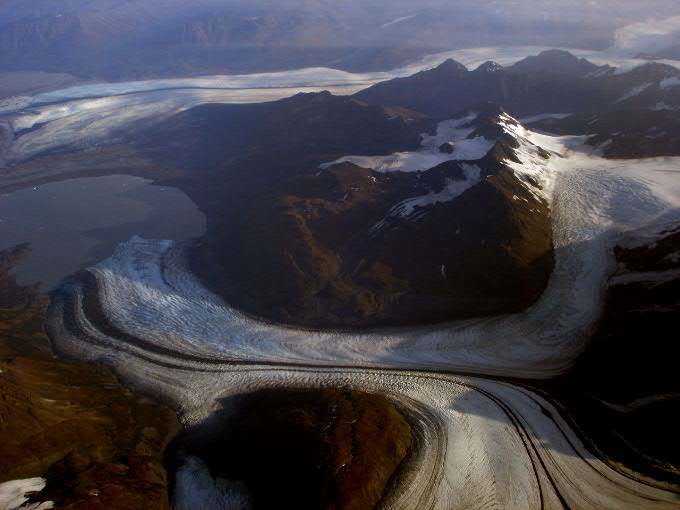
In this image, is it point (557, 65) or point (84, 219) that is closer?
point (84, 219)

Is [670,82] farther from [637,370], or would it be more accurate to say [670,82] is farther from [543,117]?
[637,370]

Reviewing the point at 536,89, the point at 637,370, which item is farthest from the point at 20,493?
the point at 536,89

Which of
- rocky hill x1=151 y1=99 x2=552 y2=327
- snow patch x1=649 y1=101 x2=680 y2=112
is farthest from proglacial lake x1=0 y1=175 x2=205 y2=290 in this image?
snow patch x1=649 y1=101 x2=680 y2=112

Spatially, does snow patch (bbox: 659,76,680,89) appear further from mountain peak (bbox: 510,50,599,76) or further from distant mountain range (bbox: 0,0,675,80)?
distant mountain range (bbox: 0,0,675,80)

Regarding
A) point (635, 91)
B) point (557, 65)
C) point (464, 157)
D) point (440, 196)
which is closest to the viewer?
point (440, 196)

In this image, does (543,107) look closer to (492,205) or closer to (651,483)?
(492,205)

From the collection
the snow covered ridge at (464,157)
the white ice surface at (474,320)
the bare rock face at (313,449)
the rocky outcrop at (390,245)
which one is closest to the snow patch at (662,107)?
the snow covered ridge at (464,157)
